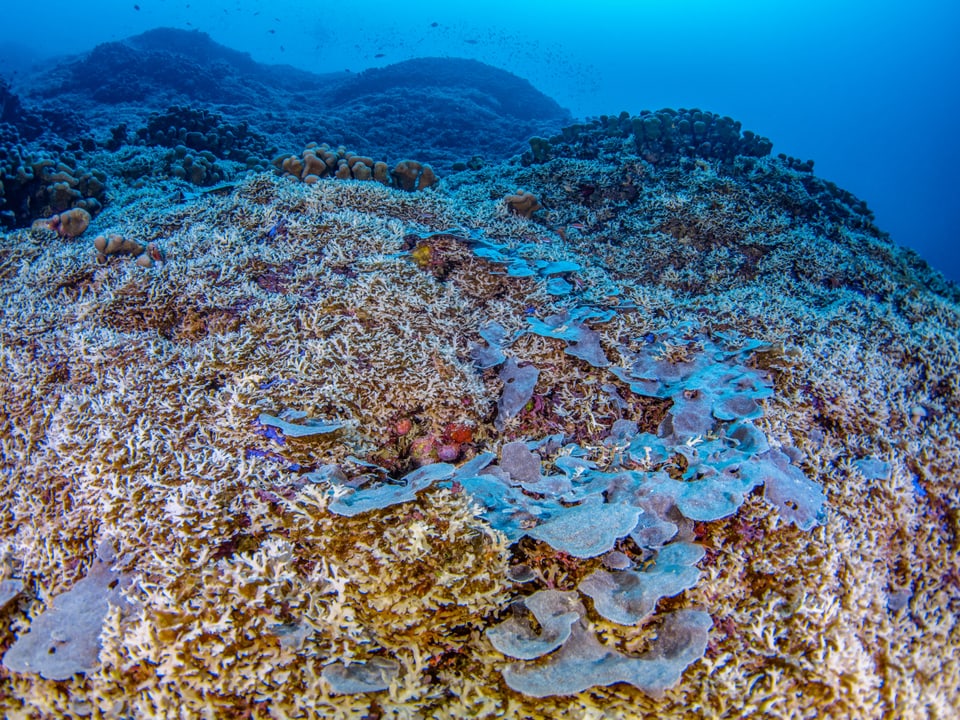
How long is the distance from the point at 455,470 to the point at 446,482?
352 mm

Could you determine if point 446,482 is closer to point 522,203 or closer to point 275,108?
point 522,203

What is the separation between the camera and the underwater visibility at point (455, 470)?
1.73 m

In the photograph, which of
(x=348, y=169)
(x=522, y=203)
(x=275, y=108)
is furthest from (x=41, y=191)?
(x=275, y=108)

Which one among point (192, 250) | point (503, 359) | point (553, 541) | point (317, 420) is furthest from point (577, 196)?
point (553, 541)

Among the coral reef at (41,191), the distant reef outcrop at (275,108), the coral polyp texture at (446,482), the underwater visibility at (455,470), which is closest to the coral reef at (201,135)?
the distant reef outcrop at (275,108)

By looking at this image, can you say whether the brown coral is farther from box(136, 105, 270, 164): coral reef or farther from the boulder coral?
box(136, 105, 270, 164): coral reef

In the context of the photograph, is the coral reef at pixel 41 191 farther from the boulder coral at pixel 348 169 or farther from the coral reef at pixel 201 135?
the coral reef at pixel 201 135

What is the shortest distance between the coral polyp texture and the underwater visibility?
0.02 metres

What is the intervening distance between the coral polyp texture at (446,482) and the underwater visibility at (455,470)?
2cm

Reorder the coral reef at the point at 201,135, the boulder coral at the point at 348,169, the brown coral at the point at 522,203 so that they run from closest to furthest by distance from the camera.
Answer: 1. the boulder coral at the point at 348,169
2. the brown coral at the point at 522,203
3. the coral reef at the point at 201,135

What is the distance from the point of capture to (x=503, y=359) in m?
3.51

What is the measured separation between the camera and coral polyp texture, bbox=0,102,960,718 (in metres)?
1.72

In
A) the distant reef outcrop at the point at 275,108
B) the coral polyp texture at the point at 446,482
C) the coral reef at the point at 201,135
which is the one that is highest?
the distant reef outcrop at the point at 275,108

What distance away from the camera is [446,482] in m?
2.18
